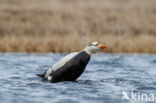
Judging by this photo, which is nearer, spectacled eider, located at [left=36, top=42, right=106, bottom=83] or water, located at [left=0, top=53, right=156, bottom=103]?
water, located at [left=0, top=53, right=156, bottom=103]

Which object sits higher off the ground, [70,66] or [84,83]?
[70,66]

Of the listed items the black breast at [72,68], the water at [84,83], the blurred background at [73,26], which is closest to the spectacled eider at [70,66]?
the black breast at [72,68]

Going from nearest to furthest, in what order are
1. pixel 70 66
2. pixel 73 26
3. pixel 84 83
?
1. pixel 70 66
2. pixel 84 83
3. pixel 73 26

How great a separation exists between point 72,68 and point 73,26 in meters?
13.6

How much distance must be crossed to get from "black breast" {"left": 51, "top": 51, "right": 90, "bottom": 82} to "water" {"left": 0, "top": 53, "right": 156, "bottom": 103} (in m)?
0.18

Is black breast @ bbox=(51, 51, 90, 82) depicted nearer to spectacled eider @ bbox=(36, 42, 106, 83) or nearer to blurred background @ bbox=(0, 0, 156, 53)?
spectacled eider @ bbox=(36, 42, 106, 83)

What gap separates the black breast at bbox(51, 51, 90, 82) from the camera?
28.6ft

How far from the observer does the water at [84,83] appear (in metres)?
7.35

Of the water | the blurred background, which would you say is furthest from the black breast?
the blurred background

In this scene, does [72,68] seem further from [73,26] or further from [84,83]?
[73,26]

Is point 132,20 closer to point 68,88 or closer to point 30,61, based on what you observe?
point 30,61

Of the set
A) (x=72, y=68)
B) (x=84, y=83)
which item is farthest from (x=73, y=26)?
(x=72, y=68)

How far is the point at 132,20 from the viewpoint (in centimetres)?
2381

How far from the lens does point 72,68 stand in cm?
873
